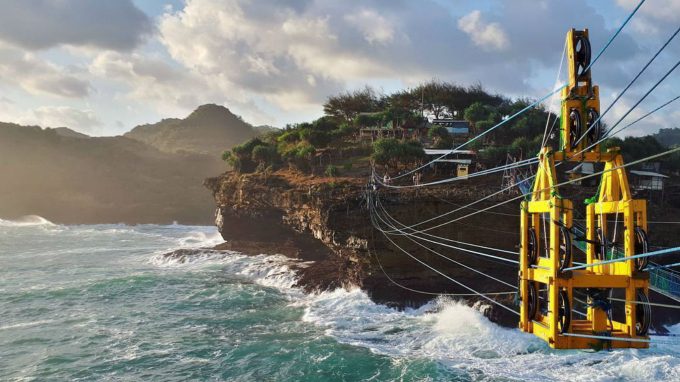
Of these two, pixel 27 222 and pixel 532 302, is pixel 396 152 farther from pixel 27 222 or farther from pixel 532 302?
pixel 27 222

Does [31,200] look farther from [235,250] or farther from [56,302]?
[56,302]

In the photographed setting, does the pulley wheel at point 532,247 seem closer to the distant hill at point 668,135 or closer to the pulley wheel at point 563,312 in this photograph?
the pulley wheel at point 563,312

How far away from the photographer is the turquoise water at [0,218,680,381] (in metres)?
21.9

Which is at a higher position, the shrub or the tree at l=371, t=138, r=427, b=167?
the tree at l=371, t=138, r=427, b=167

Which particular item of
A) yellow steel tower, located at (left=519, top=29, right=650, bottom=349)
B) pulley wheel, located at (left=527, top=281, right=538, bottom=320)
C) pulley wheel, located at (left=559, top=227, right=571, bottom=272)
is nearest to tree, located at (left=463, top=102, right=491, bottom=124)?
yellow steel tower, located at (left=519, top=29, right=650, bottom=349)

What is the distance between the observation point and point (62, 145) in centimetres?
13475

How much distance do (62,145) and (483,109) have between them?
120645 millimetres

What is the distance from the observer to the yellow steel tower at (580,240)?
1105cm

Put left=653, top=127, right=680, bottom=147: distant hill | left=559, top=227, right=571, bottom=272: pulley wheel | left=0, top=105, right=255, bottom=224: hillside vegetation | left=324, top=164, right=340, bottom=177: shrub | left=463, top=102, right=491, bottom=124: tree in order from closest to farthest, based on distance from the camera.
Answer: left=559, top=227, right=571, bottom=272: pulley wheel, left=324, top=164, right=340, bottom=177: shrub, left=463, top=102, right=491, bottom=124: tree, left=0, top=105, right=255, bottom=224: hillside vegetation, left=653, top=127, right=680, bottom=147: distant hill

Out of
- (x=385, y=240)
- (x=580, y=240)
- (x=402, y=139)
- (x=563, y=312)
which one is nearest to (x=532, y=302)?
(x=563, y=312)

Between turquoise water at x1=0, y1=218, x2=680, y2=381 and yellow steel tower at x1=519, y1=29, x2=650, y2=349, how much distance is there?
10.7 m

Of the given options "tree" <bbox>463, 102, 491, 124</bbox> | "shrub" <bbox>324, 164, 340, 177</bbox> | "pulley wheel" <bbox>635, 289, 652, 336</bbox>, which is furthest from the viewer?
"tree" <bbox>463, 102, 491, 124</bbox>

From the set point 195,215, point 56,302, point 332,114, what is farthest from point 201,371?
point 195,215

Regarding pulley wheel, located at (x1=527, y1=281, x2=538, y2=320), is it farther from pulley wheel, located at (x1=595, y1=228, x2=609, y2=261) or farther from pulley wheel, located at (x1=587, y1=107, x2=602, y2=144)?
pulley wheel, located at (x1=587, y1=107, x2=602, y2=144)
